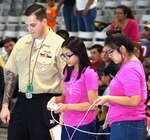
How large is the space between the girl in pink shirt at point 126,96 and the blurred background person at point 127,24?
3.15 m

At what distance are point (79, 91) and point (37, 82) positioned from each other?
405mm

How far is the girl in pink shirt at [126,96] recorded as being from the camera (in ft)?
10.3

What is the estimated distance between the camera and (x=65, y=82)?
3619 mm

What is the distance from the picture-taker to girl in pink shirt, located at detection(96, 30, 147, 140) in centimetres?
314

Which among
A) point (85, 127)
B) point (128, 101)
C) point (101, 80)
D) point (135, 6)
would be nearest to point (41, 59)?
point (85, 127)

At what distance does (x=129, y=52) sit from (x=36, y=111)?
37.6 inches

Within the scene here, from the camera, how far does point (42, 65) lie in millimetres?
3789

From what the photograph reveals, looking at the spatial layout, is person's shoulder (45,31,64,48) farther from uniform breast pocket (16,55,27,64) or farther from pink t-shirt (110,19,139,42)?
pink t-shirt (110,19,139,42)

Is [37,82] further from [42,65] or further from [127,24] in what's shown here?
[127,24]

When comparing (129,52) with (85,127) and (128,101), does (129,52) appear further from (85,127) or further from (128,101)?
(85,127)

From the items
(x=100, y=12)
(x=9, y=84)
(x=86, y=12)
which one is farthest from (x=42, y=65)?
(x=100, y=12)

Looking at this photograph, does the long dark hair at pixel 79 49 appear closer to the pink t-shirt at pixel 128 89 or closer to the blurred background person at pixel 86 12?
the pink t-shirt at pixel 128 89

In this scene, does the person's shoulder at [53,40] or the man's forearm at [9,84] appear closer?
the person's shoulder at [53,40]

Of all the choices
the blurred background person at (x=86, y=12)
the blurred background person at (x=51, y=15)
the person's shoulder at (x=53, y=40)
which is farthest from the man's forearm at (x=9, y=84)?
the blurred background person at (x=51, y=15)
